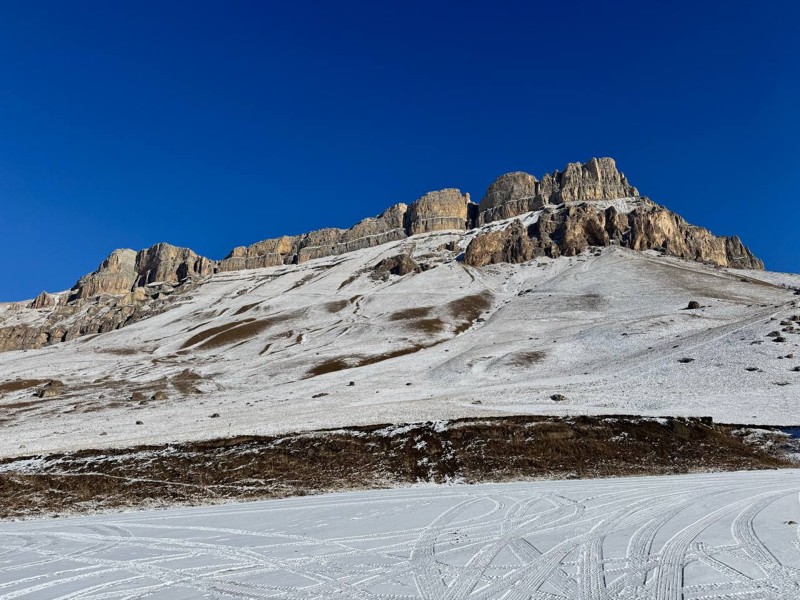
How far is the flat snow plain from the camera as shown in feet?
31.6

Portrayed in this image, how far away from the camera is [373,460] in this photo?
2734cm

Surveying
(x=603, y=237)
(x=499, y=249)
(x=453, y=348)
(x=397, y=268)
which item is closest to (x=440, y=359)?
(x=453, y=348)

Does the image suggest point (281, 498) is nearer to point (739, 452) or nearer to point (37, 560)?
point (37, 560)

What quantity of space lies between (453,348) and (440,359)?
9.42 m

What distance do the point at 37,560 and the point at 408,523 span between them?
31.9ft

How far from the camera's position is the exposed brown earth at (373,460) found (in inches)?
915

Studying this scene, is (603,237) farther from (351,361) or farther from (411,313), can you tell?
(351,361)

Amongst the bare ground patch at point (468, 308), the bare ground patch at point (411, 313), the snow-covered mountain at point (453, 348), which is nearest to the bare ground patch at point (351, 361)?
the snow-covered mountain at point (453, 348)

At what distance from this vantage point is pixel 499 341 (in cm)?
8269

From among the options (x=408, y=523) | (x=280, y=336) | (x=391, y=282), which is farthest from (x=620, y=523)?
(x=391, y=282)

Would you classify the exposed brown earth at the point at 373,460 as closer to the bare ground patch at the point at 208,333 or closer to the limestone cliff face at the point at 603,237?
the bare ground patch at the point at 208,333

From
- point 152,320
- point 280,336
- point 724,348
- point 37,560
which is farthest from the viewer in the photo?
point 152,320

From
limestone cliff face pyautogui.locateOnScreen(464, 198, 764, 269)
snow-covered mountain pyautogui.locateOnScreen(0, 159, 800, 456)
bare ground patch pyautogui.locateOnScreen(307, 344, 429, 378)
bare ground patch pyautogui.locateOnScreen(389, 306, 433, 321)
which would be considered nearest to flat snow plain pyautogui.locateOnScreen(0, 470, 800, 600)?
snow-covered mountain pyautogui.locateOnScreen(0, 159, 800, 456)

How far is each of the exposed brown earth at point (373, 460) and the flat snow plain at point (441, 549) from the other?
174 inches
